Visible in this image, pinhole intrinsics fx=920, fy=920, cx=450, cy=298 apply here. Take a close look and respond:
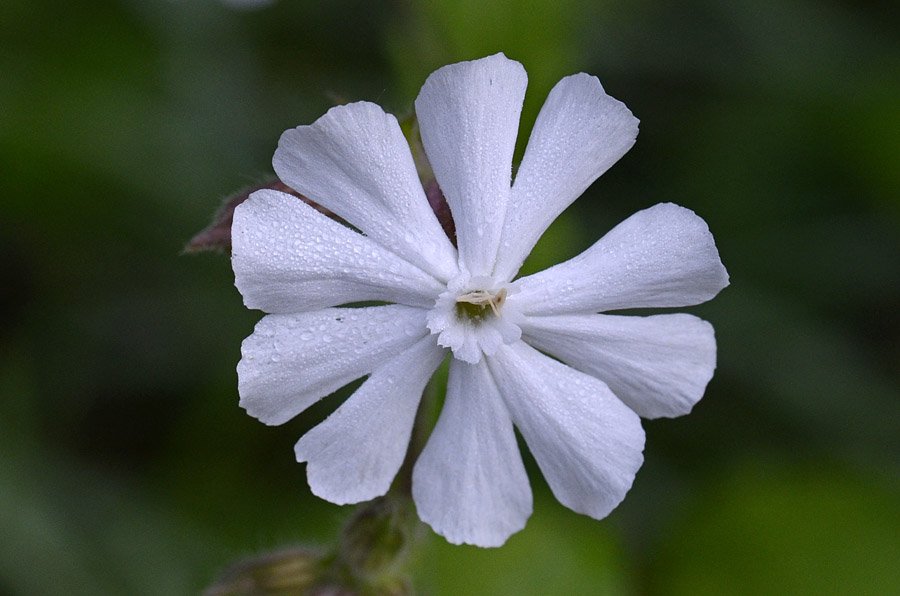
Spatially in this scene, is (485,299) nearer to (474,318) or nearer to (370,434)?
(474,318)

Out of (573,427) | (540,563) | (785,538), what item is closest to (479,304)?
(573,427)

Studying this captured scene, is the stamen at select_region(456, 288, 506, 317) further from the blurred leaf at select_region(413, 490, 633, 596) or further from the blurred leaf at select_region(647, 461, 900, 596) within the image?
the blurred leaf at select_region(647, 461, 900, 596)

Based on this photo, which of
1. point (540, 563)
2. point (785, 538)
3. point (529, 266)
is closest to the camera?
point (529, 266)

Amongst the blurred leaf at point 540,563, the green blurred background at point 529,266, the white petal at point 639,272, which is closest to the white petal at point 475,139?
the white petal at point 639,272

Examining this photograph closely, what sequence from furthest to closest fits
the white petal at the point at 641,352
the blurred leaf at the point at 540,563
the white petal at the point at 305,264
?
the blurred leaf at the point at 540,563
the white petal at the point at 641,352
the white petal at the point at 305,264

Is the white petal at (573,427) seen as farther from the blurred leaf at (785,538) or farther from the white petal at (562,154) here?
the blurred leaf at (785,538)

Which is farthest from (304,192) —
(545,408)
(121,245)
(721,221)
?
(721,221)

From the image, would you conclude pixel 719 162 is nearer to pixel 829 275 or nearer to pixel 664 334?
pixel 829 275
